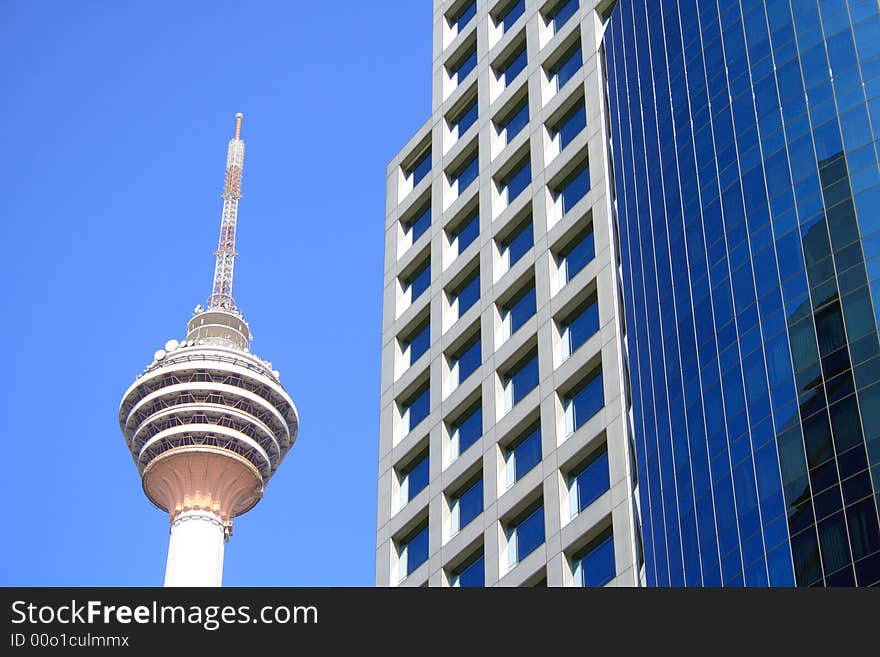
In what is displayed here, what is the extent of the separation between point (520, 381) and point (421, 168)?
20889 mm

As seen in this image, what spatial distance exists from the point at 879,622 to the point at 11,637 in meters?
12.8

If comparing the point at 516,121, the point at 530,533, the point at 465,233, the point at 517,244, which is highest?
the point at 516,121

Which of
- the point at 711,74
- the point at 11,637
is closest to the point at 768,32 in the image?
the point at 711,74

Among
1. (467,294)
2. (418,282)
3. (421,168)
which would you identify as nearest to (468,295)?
(467,294)

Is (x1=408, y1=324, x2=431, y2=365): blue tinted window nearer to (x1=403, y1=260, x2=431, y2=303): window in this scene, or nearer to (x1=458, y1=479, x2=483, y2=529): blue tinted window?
(x1=403, y1=260, x2=431, y2=303): window

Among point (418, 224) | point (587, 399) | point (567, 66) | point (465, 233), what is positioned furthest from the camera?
point (418, 224)

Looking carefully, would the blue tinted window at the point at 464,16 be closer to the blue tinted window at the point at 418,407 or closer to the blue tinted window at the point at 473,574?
the blue tinted window at the point at 418,407

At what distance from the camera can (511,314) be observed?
7550 cm

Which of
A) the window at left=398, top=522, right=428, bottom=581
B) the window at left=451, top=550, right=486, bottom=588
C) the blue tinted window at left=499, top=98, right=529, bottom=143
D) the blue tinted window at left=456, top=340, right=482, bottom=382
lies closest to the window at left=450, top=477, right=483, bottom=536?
the window at left=451, top=550, right=486, bottom=588

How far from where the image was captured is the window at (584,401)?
2665 inches

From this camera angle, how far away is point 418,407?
259 ft

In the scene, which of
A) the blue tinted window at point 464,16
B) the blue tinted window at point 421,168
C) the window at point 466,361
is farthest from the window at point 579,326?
the blue tinted window at point 464,16

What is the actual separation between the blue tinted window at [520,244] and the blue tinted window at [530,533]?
13474 millimetres

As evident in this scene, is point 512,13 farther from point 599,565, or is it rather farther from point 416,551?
point 599,565
